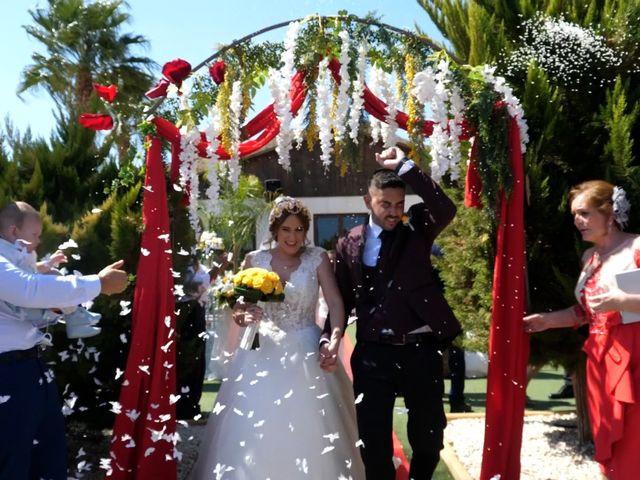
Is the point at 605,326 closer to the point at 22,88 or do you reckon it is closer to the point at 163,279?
the point at 163,279

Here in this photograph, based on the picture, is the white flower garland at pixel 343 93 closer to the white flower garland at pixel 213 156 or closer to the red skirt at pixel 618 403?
the white flower garland at pixel 213 156

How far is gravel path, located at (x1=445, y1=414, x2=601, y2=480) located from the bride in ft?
4.30

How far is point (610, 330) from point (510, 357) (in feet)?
2.42

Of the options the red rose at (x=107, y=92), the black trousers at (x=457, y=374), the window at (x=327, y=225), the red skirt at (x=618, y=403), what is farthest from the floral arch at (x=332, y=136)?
the window at (x=327, y=225)

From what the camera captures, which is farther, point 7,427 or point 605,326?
point 605,326

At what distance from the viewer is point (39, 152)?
5574mm

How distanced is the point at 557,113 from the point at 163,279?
10.1 feet

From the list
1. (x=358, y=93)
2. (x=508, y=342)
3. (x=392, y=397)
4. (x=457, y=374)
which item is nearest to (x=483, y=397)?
(x=457, y=374)

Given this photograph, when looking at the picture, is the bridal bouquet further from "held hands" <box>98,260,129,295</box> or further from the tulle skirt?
"held hands" <box>98,260,129,295</box>

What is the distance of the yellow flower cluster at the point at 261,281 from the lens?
468 centimetres

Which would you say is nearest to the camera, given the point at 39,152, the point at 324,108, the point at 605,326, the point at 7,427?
the point at 7,427

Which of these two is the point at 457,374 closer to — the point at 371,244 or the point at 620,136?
the point at 620,136

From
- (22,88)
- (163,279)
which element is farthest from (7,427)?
(22,88)

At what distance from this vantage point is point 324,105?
4.68 m
